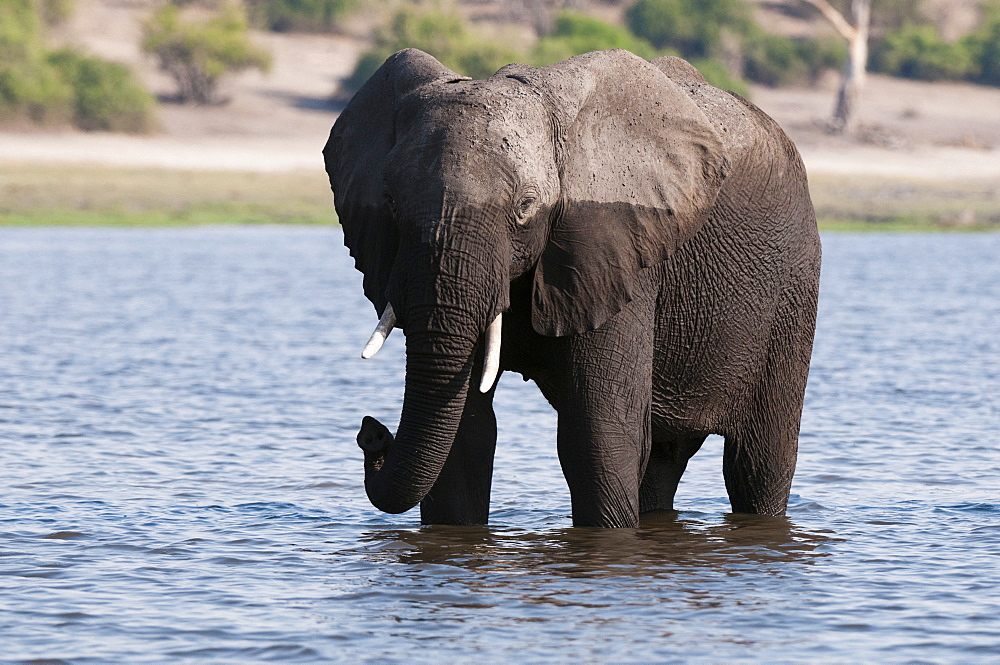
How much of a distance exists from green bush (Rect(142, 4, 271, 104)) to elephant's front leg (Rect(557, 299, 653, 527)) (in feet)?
86.8

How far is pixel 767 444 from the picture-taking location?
24.2 ft

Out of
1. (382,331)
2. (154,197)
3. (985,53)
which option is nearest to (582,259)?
(382,331)

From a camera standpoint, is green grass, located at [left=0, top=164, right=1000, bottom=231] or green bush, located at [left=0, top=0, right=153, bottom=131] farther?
green bush, located at [left=0, top=0, right=153, bottom=131]

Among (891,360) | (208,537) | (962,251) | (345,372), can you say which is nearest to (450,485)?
(208,537)

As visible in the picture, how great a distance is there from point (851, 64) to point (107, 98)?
1540cm

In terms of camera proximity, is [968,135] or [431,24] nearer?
[968,135]

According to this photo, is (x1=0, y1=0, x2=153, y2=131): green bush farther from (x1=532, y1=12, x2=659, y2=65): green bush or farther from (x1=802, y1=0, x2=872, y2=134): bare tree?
(x1=802, y1=0, x2=872, y2=134): bare tree

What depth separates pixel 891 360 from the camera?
13617 millimetres

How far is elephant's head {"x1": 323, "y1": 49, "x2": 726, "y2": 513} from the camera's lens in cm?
575

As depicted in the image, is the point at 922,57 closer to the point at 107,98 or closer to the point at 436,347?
the point at 107,98

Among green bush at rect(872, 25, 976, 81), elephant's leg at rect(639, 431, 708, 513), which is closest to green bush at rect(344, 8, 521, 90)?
green bush at rect(872, 25, 976, 81)

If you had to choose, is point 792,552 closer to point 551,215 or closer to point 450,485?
point 450,485

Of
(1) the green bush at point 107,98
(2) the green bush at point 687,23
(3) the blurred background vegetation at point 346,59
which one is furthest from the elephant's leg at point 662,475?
(2) the green bush at point 687,23

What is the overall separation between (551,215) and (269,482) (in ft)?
10.2
